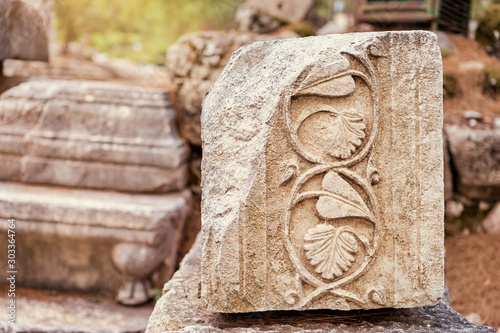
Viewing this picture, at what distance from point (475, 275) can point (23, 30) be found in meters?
3.29

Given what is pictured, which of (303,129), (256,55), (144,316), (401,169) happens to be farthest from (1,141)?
(401,169)

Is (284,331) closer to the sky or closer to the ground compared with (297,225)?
closer to the ground

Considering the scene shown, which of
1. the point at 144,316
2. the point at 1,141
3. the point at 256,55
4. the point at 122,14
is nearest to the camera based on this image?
the point at 256,55

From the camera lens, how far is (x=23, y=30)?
9.87 ft

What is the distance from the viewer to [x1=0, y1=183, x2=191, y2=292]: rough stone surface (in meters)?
2.46

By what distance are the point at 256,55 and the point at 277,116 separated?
1.01 feet

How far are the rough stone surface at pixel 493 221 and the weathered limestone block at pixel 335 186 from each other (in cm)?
176

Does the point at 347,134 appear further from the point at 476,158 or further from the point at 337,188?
the point at 476,158

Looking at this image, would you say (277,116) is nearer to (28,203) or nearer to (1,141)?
(28,203)

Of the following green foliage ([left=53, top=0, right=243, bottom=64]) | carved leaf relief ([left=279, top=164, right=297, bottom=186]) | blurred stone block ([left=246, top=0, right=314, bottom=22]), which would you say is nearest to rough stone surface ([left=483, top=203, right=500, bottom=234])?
carved leaf relief ([left=279, top=164, right=297, bottom=186])

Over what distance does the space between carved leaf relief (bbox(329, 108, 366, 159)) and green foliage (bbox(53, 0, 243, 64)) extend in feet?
14.9

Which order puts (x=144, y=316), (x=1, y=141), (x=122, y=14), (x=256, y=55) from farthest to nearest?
(x=122, y=14) < (x=1, y=141) < (x=144, y=316) < (x=256, y=55)

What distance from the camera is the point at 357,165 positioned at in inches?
51.8

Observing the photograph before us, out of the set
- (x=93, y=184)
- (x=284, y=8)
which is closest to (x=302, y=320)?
(x=93, y=184)
